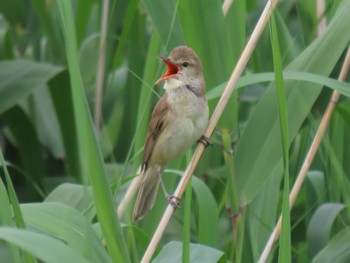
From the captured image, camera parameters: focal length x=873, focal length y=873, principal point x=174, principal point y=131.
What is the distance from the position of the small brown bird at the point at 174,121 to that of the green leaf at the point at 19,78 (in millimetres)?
659

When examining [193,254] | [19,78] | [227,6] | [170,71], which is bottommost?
[193,254]

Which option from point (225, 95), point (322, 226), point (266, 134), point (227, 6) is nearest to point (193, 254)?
point (225, 95)

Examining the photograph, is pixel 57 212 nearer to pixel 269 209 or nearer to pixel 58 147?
pixel 269 209

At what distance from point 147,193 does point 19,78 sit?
90cm

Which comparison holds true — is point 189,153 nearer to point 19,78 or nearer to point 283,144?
point 283,144

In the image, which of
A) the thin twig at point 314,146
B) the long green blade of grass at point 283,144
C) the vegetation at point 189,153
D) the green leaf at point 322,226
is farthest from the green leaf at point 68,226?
the green leaf at point 322,226

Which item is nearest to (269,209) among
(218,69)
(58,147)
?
(218,69)

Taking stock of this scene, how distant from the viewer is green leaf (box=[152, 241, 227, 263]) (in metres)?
2.19

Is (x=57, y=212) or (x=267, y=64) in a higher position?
(x=267, y=64)

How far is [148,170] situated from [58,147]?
129cm

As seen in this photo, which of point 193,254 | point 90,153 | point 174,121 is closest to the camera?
point 90,153

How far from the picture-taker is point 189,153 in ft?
8.80

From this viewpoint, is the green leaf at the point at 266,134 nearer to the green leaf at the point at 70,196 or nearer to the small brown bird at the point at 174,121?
the small brown bird at the point at 174,121

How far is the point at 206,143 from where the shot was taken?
2.63 meters
